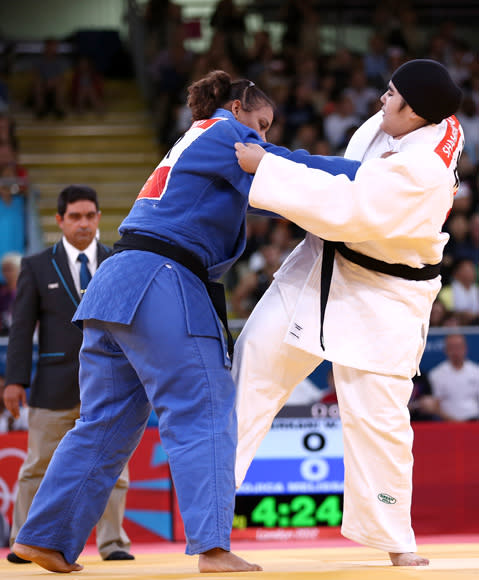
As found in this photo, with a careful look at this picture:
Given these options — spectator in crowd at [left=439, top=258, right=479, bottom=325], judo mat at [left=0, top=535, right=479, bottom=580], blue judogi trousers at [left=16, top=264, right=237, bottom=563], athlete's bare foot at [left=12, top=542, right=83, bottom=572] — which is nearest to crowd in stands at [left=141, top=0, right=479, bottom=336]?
spectator in crowd at [left=439, top=258, right=479, bottom=325]

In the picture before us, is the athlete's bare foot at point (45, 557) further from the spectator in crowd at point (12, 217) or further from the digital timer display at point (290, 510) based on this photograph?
the spectator in crowd at point (12, 217)

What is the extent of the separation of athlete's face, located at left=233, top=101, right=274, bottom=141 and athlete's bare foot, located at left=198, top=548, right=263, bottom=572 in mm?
1400

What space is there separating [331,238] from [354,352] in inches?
16.3

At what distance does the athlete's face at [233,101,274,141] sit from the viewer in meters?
3.36

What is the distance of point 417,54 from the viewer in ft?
40.1

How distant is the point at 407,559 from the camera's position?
10.6 feet

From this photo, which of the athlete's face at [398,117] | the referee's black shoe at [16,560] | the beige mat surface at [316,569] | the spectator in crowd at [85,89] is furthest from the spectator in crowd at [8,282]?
the spectator in crowd at [85,89]

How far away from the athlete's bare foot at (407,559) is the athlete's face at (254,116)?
4.88ft

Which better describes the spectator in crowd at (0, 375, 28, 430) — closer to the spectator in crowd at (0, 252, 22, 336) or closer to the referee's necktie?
the spectator in crowd at (0, 252, 22, 336)

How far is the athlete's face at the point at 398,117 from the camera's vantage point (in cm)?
332

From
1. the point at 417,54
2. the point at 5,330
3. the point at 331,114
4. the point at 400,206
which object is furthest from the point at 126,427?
the point at 417,54

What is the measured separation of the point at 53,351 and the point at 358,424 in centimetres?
185

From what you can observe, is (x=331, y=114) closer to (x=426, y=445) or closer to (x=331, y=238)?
(x=426, y=445)

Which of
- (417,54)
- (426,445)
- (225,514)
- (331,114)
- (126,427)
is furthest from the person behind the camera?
(417,54)
